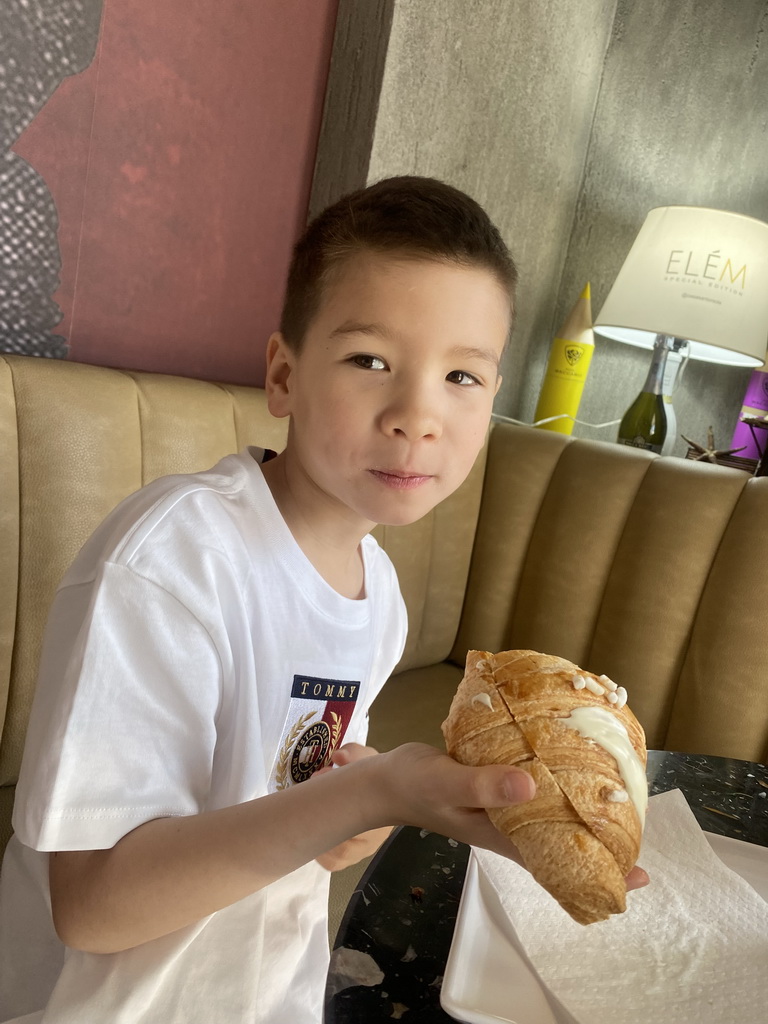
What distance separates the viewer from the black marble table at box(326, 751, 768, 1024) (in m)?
0.67

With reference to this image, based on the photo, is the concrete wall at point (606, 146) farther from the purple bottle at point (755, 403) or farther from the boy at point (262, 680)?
the boy at point (262, 680)

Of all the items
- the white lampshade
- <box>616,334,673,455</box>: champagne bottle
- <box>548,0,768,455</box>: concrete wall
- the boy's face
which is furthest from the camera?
<box>548,0,768,455</box>: concrete wall

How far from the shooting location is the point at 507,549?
7.61 feet

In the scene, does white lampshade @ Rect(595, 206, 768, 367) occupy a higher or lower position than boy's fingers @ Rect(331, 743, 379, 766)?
higher

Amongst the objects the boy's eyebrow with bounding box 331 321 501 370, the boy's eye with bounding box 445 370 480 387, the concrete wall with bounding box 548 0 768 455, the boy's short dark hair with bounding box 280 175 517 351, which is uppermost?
the concrete wall with bounding box 548 0 768 455

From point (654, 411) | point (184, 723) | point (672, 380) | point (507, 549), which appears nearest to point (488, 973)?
point (184, 723)

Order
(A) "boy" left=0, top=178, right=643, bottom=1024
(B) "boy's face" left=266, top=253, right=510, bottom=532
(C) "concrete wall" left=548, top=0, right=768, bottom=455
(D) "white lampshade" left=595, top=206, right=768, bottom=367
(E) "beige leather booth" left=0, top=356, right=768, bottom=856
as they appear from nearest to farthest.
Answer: (A) "boy" left=0, top=178, right=643, bottom=1024 < (B) "boy's face" left=266, top=253, right=510, bottom=532 < (E) "beige leather booth" left=0, top=356, right=768, bottom=856 < (D) "white lampshade" left=595, top=206, right=768, bottom=367 < (C) "concrete wall" left=548, top=0, right=768, bottom=455

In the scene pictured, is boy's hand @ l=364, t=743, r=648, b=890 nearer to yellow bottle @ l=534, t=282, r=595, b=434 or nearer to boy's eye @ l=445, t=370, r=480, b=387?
boy's eye @ l=445, t=370, r=480, b=387

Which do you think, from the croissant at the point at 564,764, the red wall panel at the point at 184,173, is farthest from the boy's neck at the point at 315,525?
the red wall panel at the point at 184,173

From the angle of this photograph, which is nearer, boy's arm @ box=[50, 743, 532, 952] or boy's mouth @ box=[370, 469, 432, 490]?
boy's arm @ box=[50, 743, 532, 952]

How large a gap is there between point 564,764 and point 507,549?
171 cm

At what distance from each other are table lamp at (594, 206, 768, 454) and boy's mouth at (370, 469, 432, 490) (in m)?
1.81

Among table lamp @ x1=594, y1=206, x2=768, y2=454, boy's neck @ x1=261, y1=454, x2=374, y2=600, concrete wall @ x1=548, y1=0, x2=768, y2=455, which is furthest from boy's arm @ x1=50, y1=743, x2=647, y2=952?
concrete wall @ x1=548, y1=0, x2=768, y2=455

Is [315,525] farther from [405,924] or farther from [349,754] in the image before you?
[405,924]
